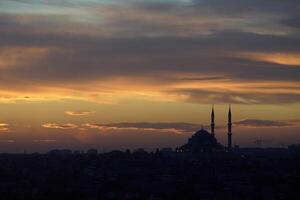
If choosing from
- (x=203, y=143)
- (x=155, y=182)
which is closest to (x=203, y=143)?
(x=203, y=143)

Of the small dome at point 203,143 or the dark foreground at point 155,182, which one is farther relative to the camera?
the small dome at point 203,143

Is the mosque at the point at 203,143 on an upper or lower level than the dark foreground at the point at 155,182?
upper

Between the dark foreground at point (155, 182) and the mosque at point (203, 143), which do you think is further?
the mosque at point (203, 143)

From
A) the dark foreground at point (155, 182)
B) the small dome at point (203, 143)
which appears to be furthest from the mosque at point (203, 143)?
the dark foreground at point (155, 182)

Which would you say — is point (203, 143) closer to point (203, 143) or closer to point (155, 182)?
point (203, 143)

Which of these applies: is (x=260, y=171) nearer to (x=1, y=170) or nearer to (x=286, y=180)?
(x=286, y=180)

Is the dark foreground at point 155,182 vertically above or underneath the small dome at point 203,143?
underneath

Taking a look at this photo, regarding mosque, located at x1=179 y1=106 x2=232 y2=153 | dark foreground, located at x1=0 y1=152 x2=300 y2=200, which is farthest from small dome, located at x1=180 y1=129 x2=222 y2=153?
dark foreground, located at x1=0 y1=152 x2=300 y2=200

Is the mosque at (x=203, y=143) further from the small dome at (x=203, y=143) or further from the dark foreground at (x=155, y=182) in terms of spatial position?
the dark foreground at (x=155, y=182)

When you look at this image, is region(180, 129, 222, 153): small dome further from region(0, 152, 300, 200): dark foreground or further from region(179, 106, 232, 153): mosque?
region(0, 152, 300, 200): dark foreground
